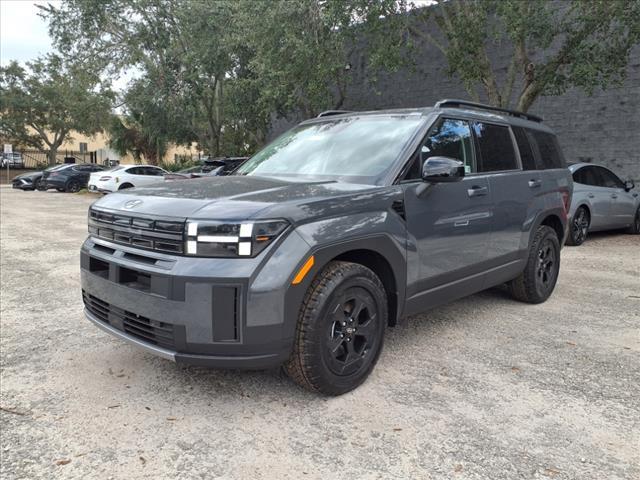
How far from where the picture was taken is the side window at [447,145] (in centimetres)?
382

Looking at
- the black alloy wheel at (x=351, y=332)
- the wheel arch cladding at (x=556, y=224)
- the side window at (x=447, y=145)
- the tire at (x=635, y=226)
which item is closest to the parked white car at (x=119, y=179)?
the tire at (x=635, y=226)

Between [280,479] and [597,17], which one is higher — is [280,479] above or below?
below

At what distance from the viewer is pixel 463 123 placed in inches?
173

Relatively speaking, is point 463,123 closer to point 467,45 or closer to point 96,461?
point 96,461

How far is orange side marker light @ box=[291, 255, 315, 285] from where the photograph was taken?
2.87 m

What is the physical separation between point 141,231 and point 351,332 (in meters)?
1.42

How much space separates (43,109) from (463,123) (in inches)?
1631

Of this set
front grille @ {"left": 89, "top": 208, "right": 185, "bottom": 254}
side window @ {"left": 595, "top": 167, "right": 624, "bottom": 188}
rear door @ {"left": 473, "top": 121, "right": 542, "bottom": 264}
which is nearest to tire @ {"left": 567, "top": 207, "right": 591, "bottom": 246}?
side window @ {"left": 595, "top": 167, "right": 624, "bottom": 188}

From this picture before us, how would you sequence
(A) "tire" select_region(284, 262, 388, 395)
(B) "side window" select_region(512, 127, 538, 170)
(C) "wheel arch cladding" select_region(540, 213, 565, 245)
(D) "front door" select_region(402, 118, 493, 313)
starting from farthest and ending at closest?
(C) "wheel arch cladding" select_region(540, 213, 565, 245), (B) "side window" select_region(512, 127, 538, 170), (D) "front door" select_region(402, 118, 493, 313), (A) "tire" select_region(284, 262, 388, 395)

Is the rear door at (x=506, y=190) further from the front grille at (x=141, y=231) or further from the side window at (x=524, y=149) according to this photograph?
the front grille at (x=141, y=231)

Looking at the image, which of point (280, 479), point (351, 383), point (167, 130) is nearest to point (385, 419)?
point (351, 383)

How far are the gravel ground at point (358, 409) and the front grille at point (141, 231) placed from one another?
1.00m

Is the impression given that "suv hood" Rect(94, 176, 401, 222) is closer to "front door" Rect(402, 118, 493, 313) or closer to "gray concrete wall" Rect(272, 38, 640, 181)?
"front door" Rect(402, 118, 493, 313)

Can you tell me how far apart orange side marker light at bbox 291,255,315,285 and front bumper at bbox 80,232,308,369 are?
6cm
